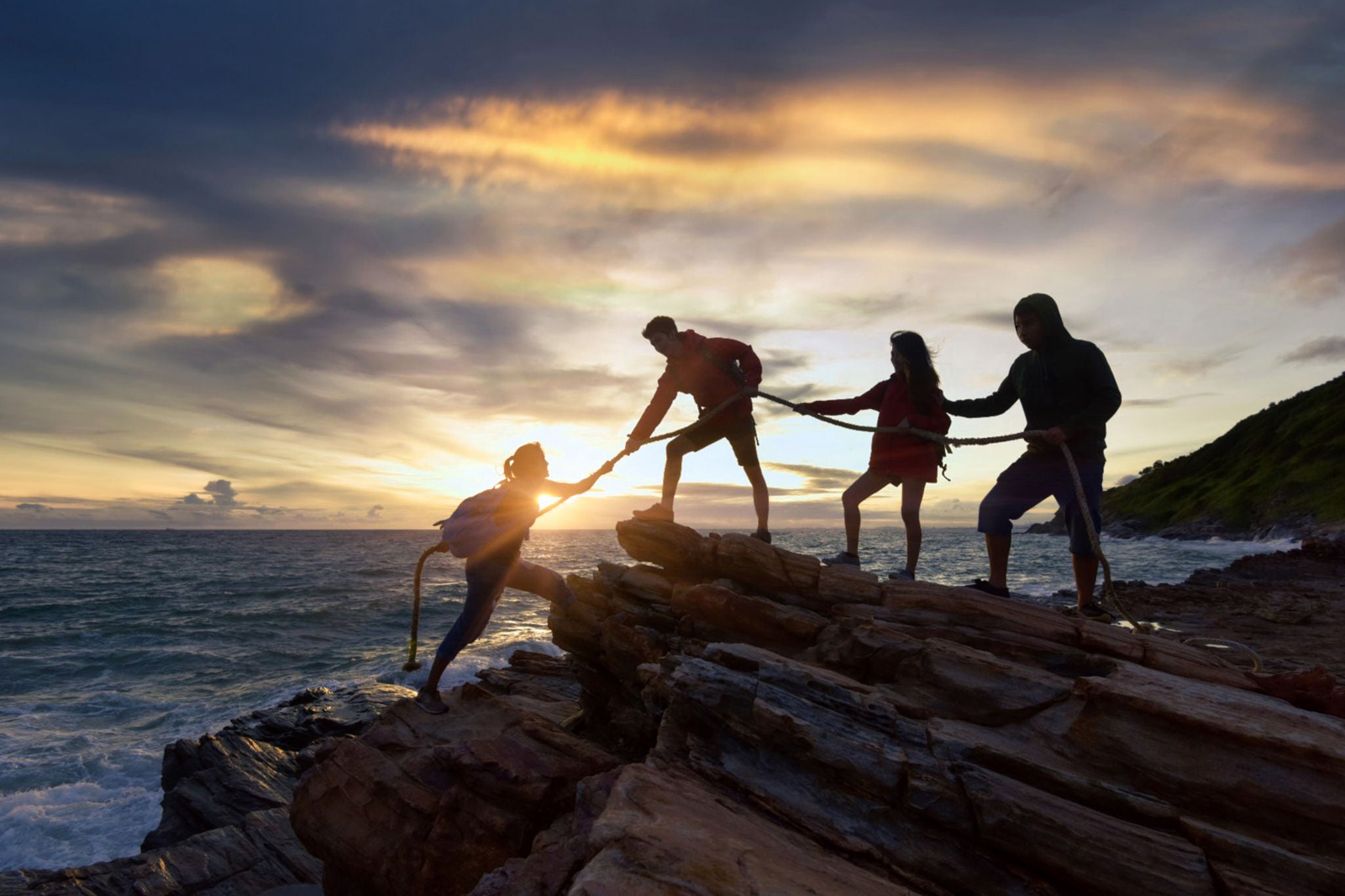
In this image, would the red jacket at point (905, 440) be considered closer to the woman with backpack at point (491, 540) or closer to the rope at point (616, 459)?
the rope at point (616, 459)

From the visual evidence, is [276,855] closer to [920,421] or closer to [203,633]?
[920,421]

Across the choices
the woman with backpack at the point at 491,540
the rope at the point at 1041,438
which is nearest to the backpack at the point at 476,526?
the woman with backpack at the point at 491,540

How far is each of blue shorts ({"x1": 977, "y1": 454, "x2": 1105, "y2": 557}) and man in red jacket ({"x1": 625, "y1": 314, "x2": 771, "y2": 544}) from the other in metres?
2.96

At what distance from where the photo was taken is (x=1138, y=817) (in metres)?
4.62

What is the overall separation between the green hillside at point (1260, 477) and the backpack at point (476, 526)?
70362 mm

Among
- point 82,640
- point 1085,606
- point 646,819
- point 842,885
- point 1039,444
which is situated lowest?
point 82,640

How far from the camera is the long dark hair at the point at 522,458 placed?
852 centimetres

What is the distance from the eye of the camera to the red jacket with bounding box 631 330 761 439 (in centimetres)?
946

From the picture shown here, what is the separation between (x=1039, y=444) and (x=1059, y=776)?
163 inches

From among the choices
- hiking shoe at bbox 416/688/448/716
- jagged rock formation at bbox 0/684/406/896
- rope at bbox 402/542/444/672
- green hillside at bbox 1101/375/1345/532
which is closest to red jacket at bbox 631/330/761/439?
rope at bbox 402/542/444/672

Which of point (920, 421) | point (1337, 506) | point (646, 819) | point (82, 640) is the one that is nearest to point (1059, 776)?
point (646, 819)

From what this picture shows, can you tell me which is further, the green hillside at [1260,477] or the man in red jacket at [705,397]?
the green hillside at [1260,477]

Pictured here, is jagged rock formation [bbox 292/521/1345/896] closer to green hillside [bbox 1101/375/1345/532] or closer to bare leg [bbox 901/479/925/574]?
bare leg [bbox 901/479/925/574]

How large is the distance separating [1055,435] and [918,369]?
2005mm
